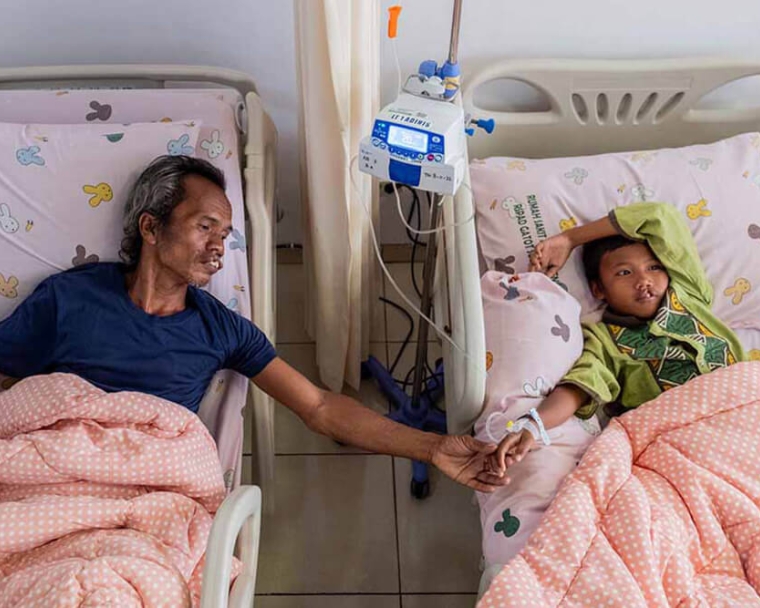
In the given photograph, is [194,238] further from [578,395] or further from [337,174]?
[578,395]

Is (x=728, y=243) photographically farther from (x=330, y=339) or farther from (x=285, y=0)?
(x=285, y=0)

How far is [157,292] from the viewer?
5.32 feet

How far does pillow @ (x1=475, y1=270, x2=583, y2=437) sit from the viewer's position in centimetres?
159

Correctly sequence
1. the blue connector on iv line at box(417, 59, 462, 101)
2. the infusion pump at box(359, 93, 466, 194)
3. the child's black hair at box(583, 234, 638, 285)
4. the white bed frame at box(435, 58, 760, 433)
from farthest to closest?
the white bed frame at box(435, 58, 760, 433) → the child's black hair at box(583, 234, 638, 285) → the blue connector on iv line at box(417, 59, 462, 101) → the infusion pump at box(359, 93, 466, 194)

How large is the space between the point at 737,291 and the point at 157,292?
125cm

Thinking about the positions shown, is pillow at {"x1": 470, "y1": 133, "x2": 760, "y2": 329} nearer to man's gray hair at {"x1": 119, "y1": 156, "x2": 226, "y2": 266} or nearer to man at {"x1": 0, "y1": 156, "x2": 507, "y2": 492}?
man at {"x1": 0, "y1": 156, "x2": 507, "y2": 492}

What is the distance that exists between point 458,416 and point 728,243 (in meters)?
0.79

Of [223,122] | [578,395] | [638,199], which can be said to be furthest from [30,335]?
[638,199]

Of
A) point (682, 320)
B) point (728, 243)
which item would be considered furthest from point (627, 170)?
point (682, 320)

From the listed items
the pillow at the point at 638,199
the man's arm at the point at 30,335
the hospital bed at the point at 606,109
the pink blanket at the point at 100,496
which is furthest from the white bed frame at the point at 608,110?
the man's arm at the point at 30,335

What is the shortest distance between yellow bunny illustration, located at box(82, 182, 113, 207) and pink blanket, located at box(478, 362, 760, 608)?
1.05 m

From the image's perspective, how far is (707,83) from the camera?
2.07m

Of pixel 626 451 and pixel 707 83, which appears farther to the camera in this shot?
pixel 707 83

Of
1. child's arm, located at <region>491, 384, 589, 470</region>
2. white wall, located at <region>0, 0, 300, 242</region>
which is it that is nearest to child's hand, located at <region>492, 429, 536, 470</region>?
child's arm, located at <region>491, 384, 589, 470</region>
